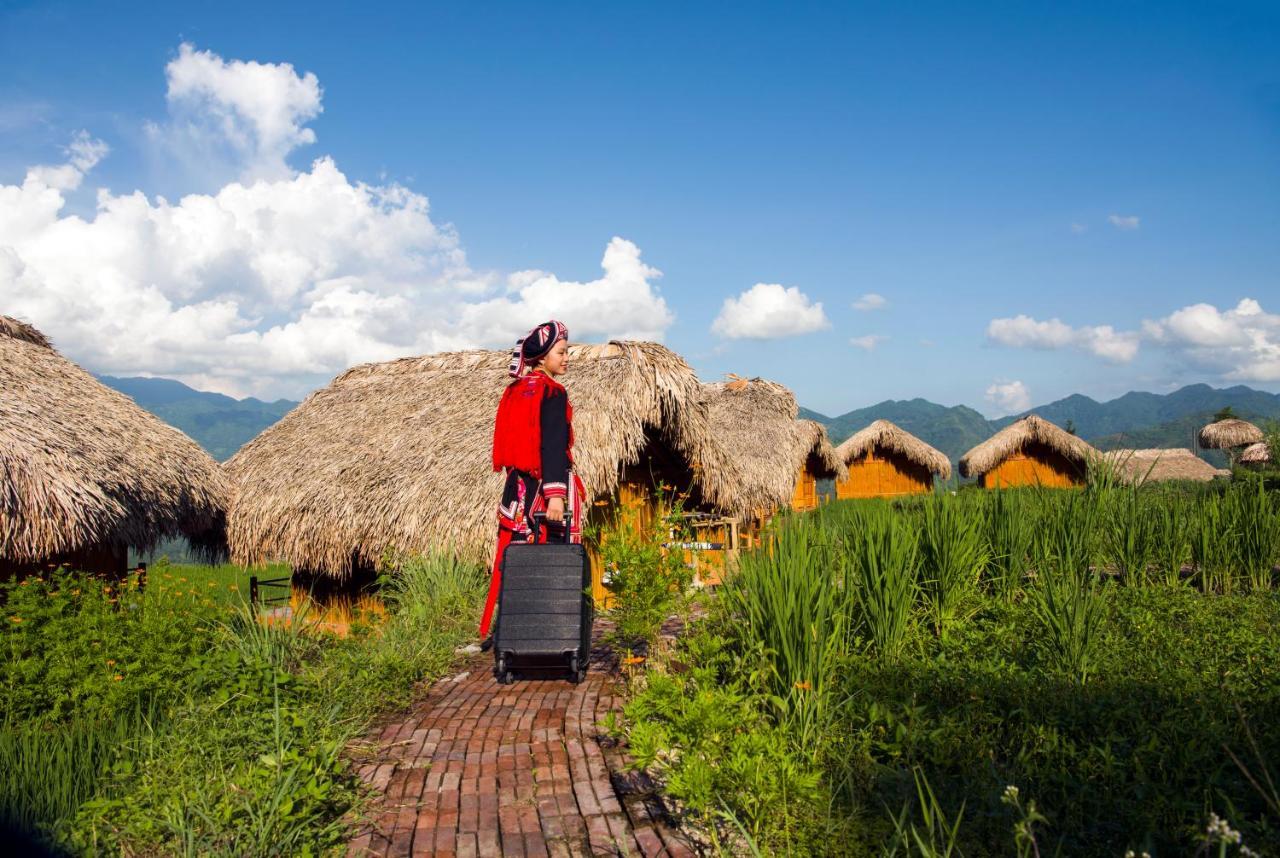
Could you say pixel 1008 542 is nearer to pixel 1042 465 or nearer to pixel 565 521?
pixel 565 521

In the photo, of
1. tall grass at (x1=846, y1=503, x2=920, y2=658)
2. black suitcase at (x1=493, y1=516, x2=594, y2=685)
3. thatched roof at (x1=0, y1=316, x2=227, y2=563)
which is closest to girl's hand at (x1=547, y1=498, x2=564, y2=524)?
black suitcase at (x1=493, y1=516, x2=594, y2=685)

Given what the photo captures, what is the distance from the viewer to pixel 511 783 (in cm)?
337

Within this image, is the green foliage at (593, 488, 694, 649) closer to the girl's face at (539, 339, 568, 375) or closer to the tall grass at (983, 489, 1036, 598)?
the girl's face at (539, 339, 568, 375)

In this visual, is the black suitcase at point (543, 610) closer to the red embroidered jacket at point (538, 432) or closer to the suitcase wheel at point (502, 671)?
the suitcase wheel at point (502, 671)

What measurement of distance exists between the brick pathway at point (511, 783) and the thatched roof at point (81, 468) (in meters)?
4.36

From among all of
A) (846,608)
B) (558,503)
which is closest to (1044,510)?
(846,608)

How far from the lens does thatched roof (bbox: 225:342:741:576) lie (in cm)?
792

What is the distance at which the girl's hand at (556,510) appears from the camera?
4870mm

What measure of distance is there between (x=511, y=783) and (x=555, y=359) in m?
2.74

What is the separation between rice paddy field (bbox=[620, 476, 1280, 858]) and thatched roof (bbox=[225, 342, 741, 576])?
3.18m

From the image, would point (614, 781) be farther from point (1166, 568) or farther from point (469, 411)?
point (469, 411)

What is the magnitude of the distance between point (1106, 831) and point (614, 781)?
1997 mm

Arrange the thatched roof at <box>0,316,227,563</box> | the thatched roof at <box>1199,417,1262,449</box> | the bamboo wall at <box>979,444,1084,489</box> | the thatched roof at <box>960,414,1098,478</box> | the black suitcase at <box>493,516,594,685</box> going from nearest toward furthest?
the black suitcase at <box>493,516,594,685</box> < the thatched roof at <box>0,316,227,563</box> < the thatched roof at <box>960,414,1098,478</box> < the bamboo wall at <box>979,444,1084,489</box> < the thatched roof at <box>1199,417,1262,449</box>

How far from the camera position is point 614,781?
3.37 metres
